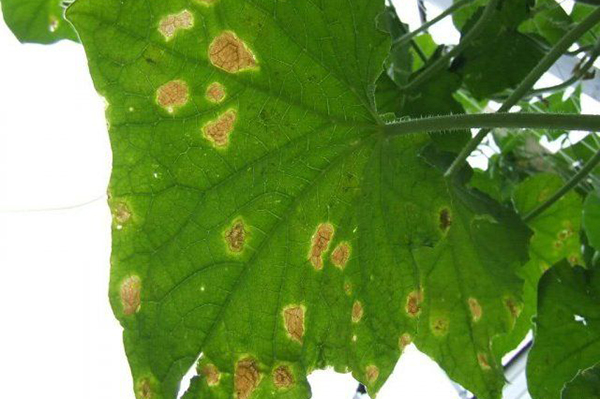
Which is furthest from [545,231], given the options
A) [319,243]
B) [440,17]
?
[319,243]

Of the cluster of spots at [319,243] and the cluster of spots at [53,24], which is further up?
the cluster of spots at [319,243]

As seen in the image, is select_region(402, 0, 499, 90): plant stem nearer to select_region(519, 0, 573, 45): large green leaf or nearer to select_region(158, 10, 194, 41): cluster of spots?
select_region(519, 0, 573, 45): large green leaf

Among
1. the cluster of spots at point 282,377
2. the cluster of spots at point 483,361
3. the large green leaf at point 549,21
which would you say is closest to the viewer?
the cluster of spots at point 282,377

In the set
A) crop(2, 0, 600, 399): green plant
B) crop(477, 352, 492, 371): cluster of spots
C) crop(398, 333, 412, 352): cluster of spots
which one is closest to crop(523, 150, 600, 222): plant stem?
crop(2, 0, 600, 399): green plant

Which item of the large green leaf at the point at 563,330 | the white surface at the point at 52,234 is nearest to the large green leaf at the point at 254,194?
the large green leaf at the point at 563,330

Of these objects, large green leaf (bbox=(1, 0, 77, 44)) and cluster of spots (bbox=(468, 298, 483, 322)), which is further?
large green leaf (bbox=(1, 0, 77, 44))

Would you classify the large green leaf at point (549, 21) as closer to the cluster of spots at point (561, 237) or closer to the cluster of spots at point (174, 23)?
the cluster of spots at point (561, 237)

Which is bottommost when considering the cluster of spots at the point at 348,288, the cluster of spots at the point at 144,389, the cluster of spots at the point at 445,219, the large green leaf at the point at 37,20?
the large green leaf at the point at 37,20
